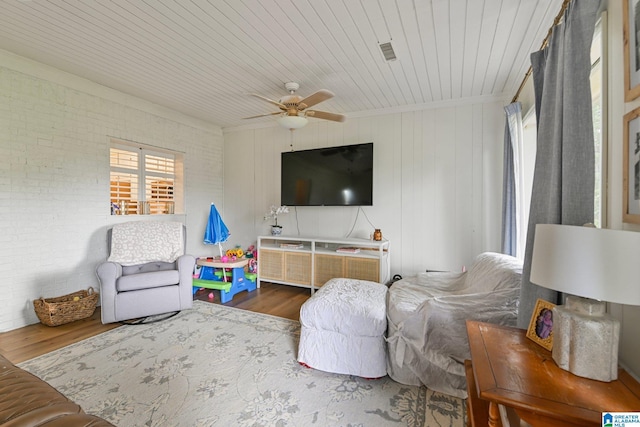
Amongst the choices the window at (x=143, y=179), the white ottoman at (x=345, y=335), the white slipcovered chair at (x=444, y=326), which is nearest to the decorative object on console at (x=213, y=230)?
the window at (x=143, y=179)

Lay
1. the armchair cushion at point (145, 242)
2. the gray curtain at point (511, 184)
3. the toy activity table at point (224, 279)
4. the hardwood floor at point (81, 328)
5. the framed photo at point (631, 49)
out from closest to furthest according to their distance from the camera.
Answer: the framed photo at point (631, 49) → the hardwood floor at point (81, 328) → the gray curtain at point (511, 184) → the armchair cushion at point (145, 242) → the toy activity table at point (224, 279)

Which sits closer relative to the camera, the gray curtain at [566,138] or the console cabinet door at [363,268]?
the gray curtain at [566,138]

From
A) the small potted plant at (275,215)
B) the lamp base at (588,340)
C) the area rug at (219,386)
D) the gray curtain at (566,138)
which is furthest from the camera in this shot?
the small potted plant at (275,215)

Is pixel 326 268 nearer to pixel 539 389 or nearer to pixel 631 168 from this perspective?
pixel 539 389

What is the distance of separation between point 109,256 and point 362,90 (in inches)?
137

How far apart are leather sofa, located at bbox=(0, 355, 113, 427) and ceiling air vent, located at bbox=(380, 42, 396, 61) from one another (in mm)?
2796

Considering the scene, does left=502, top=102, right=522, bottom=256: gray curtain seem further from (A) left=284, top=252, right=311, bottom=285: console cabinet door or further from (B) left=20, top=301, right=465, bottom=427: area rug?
(A) left=284, top=252, right=311, bottom=285: console cabinet door

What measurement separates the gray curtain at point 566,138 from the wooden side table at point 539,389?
417 millimetres

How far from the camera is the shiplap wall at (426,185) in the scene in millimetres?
3350

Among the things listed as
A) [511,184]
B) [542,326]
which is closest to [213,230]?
[511,184]

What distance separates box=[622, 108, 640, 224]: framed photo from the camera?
100cm

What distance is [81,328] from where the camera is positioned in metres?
2.72

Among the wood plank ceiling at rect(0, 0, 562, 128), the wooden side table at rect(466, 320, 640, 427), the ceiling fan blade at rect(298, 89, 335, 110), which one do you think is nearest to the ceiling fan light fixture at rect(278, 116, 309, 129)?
the ceiling fan blade at rect(298, 89, 335, 110)

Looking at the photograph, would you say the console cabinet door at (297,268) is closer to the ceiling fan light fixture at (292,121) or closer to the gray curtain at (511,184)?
the ceiling fan light fixture at (292,121)
